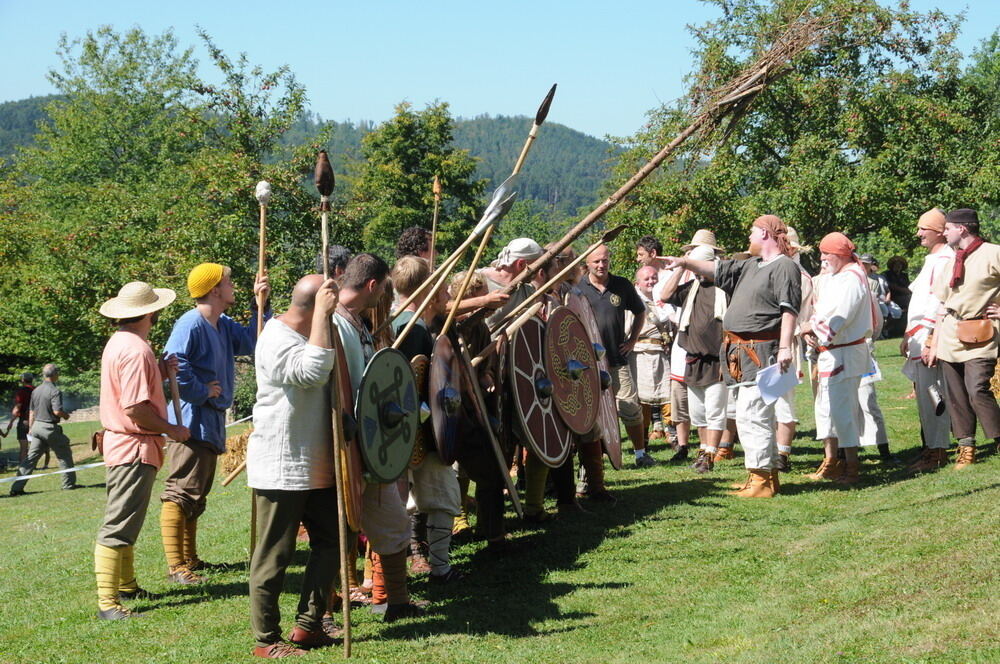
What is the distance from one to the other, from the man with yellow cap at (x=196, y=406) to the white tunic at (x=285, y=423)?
183 cm

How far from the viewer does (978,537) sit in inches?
222

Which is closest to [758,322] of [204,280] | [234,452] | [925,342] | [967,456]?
[925,342]

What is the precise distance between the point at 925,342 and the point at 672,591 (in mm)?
4214

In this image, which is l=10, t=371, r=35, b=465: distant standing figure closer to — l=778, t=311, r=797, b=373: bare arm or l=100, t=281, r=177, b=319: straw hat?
l=100, t=281, r=177, b=319: straw hat

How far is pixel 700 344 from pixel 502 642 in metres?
5.06

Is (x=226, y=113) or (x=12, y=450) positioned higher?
(x=226, y=113)

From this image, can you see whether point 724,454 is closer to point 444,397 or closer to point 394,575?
point 444,397

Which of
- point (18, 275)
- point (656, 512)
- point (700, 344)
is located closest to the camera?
point (656, 512)

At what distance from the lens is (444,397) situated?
5688 mm

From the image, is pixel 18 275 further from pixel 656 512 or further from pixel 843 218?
pixel 656 512

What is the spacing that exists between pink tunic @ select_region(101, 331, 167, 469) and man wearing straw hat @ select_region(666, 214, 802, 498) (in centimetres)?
370

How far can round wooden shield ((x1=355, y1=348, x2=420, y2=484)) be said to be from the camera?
4766mm

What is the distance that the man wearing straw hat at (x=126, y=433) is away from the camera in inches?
226

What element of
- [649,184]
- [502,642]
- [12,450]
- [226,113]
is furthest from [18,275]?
[502,642]
